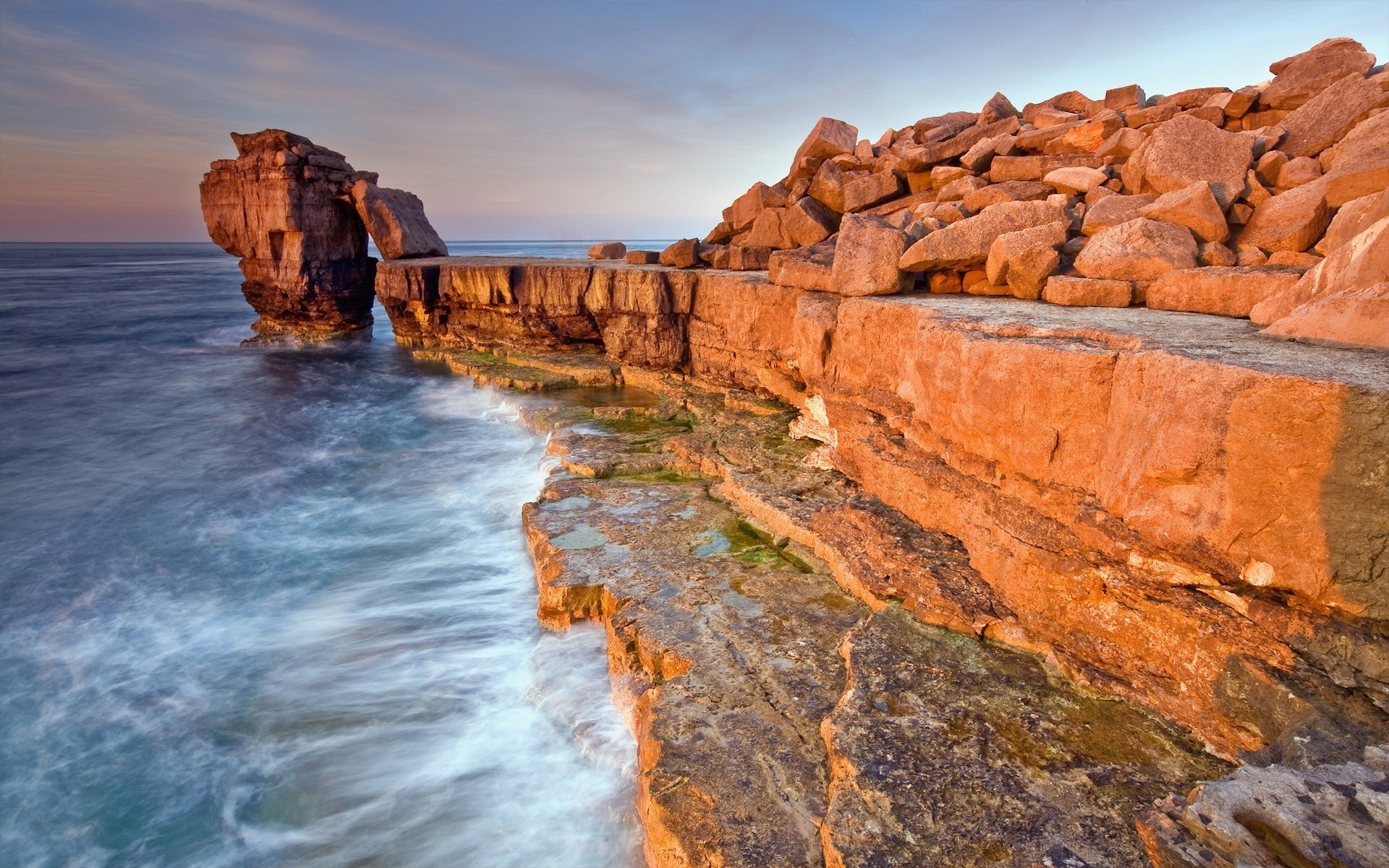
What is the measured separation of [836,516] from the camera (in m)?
5.30

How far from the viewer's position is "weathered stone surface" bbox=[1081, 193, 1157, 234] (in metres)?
5.84

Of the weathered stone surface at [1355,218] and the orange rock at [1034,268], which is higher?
the weathered stone surface at [1355,218]

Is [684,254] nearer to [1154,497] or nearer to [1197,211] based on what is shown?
[1197,211]

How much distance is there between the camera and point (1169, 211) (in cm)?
541

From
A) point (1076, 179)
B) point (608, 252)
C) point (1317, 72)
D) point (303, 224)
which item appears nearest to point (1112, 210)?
point (1076, 179)

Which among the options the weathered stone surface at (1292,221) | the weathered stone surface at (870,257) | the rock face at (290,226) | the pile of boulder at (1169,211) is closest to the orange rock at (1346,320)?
the pile of boulder at (1169,211)

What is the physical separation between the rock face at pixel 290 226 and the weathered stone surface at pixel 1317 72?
1783 cm

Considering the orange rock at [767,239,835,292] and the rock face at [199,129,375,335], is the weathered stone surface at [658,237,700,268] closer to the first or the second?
the orange rock at [767,239,835,292]

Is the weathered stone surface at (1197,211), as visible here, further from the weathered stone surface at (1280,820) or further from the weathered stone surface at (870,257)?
the weathered stone surface at (1280,820)

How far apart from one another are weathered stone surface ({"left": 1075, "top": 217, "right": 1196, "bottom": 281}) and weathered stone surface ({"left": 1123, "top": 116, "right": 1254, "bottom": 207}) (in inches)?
42.3

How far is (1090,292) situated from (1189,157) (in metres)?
2.17

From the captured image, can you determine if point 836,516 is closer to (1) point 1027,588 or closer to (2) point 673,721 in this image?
(1) point 1027,588

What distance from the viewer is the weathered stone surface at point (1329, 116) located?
589 centimetres

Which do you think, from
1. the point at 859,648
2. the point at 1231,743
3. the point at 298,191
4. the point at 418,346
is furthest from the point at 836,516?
the point at 298,191
